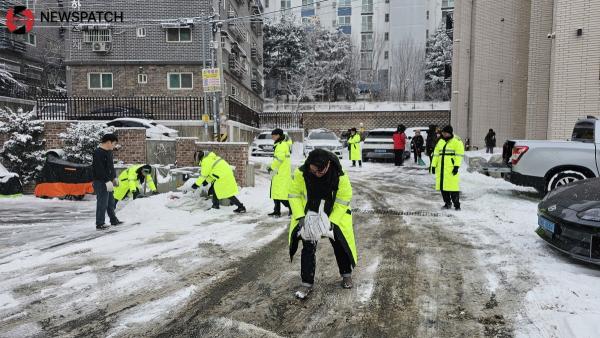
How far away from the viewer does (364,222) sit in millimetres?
8438

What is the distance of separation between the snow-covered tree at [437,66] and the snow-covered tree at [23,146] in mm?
44269

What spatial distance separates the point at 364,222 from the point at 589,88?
961cm

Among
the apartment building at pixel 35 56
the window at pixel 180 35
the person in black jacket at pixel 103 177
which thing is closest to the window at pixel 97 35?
the window at pixel 180 35

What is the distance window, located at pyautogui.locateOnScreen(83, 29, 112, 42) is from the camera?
27.7 metres

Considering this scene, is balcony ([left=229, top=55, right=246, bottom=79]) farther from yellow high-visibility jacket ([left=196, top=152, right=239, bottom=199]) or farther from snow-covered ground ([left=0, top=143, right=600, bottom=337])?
yellow high-visibility jacket ([left=196, top=152, right=239, bottom=199])

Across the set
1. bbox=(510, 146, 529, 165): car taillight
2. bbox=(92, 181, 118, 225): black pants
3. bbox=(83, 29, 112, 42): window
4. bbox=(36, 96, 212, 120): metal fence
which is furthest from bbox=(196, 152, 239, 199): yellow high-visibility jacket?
bbox=(83, 29, 112, 42): window

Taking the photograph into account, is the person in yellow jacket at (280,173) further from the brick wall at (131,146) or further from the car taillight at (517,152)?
the brick wall at (131,146)

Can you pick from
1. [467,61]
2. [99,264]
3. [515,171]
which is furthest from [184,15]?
[99,264]

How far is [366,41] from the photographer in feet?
191

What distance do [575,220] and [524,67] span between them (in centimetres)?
2022

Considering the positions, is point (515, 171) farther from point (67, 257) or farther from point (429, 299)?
point (67, 257)

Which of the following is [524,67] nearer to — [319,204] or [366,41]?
[319,204]

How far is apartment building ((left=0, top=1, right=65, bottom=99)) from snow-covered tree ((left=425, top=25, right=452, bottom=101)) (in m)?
36.7

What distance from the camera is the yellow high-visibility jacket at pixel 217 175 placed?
30.2 ft
